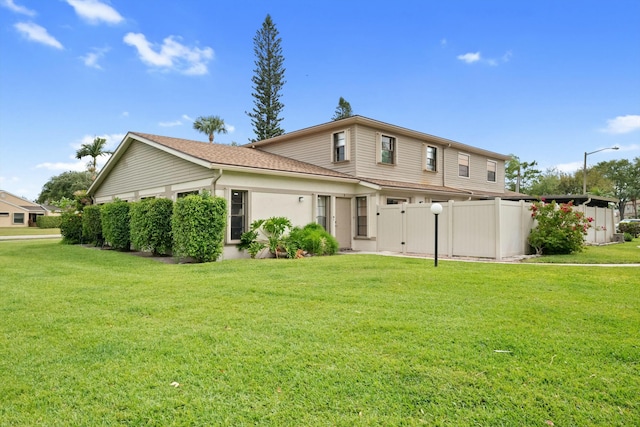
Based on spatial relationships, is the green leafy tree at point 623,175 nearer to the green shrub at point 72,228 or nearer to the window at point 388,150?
the window at point 388,150

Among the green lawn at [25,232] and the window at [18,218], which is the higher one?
the window at [18,218]

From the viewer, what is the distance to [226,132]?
31578 millimetres

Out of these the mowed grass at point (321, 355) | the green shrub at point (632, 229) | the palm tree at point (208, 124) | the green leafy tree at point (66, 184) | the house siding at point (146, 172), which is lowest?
the mowed grass at point (321, 355)

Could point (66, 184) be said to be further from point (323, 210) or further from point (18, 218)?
point (323, 210)

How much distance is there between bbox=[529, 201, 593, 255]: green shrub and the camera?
12.0 m

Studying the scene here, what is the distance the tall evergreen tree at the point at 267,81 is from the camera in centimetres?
3197

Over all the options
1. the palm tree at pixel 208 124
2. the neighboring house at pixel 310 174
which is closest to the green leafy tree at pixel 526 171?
the neighboring house at pixel 310 174

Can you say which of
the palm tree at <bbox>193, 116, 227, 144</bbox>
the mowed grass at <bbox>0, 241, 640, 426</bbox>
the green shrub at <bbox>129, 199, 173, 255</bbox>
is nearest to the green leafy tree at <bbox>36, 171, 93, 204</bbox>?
the palm tree at <bbox>193, 116, 227, 144</bbox>

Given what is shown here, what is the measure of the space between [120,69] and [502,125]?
22367mm

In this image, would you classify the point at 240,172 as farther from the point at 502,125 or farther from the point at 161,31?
the point at 502,125

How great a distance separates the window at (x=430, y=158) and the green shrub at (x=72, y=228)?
16.4m

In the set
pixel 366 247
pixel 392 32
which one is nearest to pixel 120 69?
pixel 392 32

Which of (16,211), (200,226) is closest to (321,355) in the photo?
(200,226)

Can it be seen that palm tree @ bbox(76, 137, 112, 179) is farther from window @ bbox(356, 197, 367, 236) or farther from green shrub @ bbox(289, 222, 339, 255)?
green shrub @ bbox(289, 222, 339, 255)
